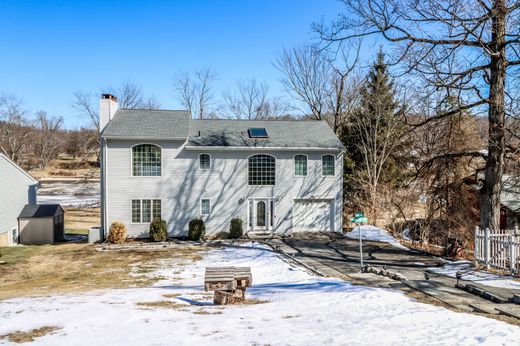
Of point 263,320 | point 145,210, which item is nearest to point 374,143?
point 145,210

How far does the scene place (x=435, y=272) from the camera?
12984 mm

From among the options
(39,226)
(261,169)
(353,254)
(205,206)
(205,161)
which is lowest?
(353,254)

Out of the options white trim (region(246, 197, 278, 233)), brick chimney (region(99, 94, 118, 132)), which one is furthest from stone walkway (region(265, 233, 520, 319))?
brick chimney (region(99, 94, 118, 132))

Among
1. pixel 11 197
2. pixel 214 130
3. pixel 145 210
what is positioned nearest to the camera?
pixel 145 210

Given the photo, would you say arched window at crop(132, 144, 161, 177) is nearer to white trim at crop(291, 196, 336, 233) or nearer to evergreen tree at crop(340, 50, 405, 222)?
white trim at crop(291, 196, 336, 233)

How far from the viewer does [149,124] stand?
22.7m

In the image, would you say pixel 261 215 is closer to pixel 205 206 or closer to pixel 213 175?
pixel 205 206

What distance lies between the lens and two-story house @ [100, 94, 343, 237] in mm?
21609

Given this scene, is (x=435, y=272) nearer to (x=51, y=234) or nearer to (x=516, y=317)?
(x=516, y=317)

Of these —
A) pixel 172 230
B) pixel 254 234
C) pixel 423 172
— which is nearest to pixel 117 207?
pixel 172 230

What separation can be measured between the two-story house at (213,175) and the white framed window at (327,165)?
0.06 m

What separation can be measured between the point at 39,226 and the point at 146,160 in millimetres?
8648

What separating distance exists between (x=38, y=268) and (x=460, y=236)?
19.1 m

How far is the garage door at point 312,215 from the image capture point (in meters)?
23.1
